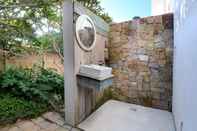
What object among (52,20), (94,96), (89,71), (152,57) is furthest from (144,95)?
(52,20)

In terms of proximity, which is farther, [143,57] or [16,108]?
[143,57]

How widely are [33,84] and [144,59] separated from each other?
2993 millimetres

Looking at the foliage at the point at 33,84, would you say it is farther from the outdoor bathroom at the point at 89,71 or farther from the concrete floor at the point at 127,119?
the concrete floor at the point at 127,119

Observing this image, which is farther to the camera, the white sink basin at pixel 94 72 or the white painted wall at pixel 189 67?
the white sink basin at pixel 94 72

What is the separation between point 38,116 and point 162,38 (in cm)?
357

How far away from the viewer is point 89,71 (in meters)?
3.00

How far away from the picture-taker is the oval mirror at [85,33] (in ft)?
9.94

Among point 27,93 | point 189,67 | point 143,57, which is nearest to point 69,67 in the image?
point 27,93

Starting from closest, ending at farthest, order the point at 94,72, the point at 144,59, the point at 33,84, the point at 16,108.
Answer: the point at 94,72
the point at 16,108
the point at 33,84
the point at 144,59

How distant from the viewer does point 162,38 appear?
3.99m

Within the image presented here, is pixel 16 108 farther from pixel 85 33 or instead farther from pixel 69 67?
pixel 85 33

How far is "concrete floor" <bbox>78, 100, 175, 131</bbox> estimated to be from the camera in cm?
312

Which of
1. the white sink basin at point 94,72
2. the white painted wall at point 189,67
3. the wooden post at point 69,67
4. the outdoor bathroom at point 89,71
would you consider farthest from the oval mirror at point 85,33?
the white painted wall at point 189,67

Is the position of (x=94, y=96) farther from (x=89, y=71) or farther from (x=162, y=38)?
(x=162, y=38)
